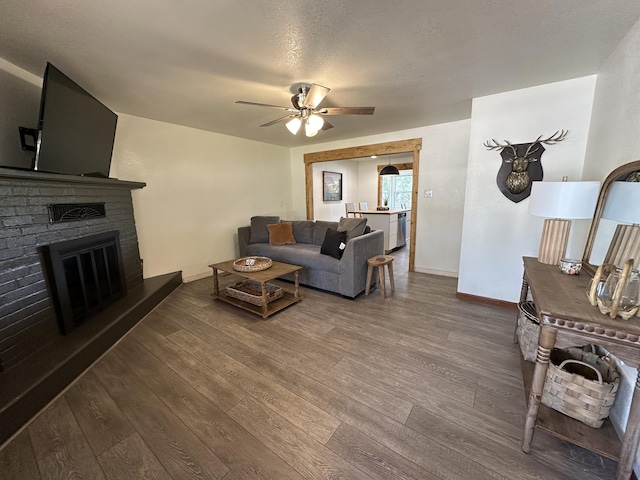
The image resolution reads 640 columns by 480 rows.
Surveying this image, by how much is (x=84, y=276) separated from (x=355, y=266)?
8.99 ft

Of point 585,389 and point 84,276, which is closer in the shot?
point 585,389

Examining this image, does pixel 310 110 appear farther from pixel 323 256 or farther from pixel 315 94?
pixel 323 256

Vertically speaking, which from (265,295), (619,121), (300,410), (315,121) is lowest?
(300,410)

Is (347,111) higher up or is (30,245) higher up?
(347,111)

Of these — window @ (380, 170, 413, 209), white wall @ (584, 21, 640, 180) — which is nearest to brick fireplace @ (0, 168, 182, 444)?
white wall @ (584, 21, 640, 180)

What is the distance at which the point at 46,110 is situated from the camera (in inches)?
70.1

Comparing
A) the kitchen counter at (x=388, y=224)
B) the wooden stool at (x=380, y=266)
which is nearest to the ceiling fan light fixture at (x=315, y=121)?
the wooden stool at (x=380, y=266)

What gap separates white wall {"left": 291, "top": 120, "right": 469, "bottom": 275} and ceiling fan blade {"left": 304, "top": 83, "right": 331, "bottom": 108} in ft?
8.04

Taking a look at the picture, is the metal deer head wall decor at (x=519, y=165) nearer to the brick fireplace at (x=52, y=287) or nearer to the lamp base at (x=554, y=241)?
the lamp base at (x=554, y=241)

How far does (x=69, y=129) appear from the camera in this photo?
2.03 m

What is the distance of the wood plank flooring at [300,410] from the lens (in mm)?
1237

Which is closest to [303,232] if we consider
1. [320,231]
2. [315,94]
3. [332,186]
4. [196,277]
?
[320,231]

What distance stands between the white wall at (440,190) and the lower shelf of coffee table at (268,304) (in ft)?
7.88

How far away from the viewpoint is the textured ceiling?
1.40 metres
